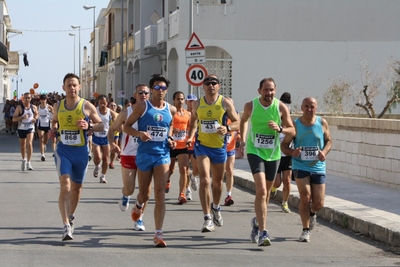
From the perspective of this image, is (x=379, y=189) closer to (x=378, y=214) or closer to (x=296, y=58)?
(x=378, y=214)

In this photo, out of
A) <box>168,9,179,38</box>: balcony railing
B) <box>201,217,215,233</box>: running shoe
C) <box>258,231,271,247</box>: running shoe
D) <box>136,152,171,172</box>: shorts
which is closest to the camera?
<box>258,231,271,247</box>: running shoe

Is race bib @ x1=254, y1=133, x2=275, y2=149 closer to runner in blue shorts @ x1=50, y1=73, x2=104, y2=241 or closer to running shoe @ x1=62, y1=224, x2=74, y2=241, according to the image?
runner in blue shorts @ x1=50, y1=73, x2=104, y2=241

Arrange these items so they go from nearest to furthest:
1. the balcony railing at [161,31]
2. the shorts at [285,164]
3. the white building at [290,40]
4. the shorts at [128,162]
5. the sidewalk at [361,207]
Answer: the sidewalk at [361,207], the shorts at [128,162], the shorts at [285,164], the white building at [290,40], the balcony railing at [161,31]

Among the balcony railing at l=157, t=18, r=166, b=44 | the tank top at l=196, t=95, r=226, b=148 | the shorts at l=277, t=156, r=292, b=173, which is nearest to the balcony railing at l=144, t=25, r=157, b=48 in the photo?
the balcony railing at l=157, t=18, r=166, b=44

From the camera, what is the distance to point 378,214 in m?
11.3

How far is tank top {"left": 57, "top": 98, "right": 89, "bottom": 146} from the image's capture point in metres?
9.76

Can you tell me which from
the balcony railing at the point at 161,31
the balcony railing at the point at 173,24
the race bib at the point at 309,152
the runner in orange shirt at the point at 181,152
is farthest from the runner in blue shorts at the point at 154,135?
the balcony railing at the point at 161,31

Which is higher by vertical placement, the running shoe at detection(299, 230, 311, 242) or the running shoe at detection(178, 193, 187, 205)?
the running shoe at detection(299, 230, 311, 242)

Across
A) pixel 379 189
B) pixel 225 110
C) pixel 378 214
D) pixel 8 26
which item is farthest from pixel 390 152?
pixel 8 26

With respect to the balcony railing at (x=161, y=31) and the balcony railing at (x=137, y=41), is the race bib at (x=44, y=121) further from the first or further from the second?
the balcony railing at (x=137, y=41)

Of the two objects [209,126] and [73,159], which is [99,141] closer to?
[209,126]

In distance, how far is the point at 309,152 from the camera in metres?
9.97

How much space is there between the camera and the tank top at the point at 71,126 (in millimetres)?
9758

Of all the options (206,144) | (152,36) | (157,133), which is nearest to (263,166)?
(206,144)
